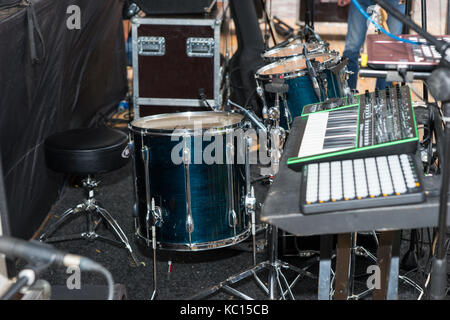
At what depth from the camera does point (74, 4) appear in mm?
3365

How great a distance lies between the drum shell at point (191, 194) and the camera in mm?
2311

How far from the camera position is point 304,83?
284 cm

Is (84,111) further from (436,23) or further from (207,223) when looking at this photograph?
(436,23)

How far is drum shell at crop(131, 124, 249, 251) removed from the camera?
2.31m

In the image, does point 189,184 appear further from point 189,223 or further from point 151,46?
point 151,46

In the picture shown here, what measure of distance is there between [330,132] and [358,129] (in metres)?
0.08

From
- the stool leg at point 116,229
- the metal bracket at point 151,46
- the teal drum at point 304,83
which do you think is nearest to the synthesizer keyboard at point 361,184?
the teal drum at point 304,83

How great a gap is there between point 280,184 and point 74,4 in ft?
7.63

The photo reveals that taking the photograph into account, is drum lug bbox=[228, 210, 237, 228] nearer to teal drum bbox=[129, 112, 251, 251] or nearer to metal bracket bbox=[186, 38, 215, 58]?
teal drum bbox=[129, 112, 251, 251]

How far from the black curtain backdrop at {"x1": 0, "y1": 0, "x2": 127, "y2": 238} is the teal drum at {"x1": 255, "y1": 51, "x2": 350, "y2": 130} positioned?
1048 millimetres

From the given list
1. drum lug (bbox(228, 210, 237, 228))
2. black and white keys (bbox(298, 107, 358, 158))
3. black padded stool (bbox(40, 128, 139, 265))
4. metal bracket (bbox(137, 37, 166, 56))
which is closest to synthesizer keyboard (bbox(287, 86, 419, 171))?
black and white keys (bbox(298, 107, 358, 158))

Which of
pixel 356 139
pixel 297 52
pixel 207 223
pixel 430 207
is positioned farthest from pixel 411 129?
pixel 297 52

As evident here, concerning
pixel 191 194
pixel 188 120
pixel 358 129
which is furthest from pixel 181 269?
pixel 358 129

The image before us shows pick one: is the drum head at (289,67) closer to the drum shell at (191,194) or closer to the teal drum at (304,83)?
the teal drum at (304,83)
